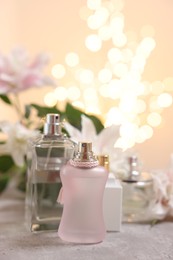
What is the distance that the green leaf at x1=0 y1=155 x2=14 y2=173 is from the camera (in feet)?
2.99

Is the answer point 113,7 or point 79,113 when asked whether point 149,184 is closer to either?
point 79,113

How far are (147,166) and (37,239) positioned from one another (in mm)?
690

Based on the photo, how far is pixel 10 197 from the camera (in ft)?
2.97

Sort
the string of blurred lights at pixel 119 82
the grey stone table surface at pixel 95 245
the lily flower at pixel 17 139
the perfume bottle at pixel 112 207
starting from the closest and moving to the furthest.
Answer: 1. the grey stone table surface at pixel 95 245
2. the perfume bottle at pixel 112 207
3. the lily flower at pixel 17 139
4. the string of blurred lights at pixel 119 82

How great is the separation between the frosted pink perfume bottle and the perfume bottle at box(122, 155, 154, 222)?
13 cm

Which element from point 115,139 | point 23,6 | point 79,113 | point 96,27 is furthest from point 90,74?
point 115,139

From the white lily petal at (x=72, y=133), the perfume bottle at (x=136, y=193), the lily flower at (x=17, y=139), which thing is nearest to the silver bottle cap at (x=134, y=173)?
the perfume bottle at (x=136, y=193)

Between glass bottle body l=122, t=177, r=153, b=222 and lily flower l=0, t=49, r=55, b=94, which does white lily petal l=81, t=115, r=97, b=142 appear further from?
lily flower l=0, t=49, r=55, b=94

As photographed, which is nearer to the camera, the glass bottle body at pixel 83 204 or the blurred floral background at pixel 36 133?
the glass bottle body at pixel 83 204

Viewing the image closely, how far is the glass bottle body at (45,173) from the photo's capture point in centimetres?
69

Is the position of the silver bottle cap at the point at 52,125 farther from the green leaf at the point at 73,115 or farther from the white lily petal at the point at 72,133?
the green leaf at the point at 73,115

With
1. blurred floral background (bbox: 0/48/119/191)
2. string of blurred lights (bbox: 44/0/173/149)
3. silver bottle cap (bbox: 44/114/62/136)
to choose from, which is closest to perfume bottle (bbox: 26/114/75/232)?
silver bottle cap (bbox: 44/114/62/136)

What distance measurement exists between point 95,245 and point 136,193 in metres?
0.17

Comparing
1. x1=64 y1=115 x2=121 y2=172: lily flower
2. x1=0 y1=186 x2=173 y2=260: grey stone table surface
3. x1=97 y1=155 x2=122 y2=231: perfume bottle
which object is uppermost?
x1=64 y1=115 x2=121 y2=172: lily flower
